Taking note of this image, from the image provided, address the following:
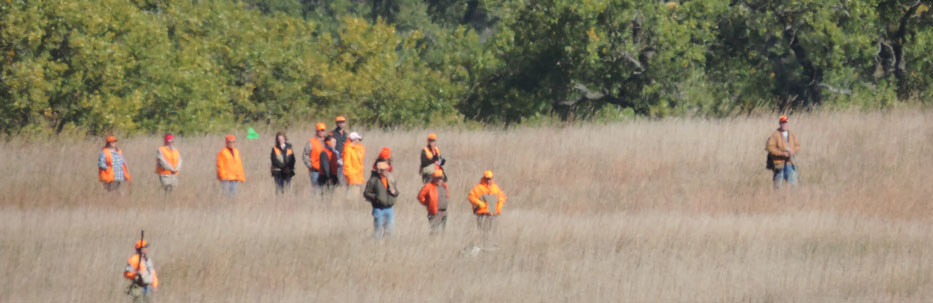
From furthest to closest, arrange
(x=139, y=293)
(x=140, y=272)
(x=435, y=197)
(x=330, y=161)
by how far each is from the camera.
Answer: (x=330, y=161), (x=435, y=197), (x=139, y=293), (x=140, y=272)

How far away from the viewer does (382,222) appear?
15438 millimetres

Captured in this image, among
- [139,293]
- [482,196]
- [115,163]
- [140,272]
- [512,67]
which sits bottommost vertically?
[139,293]

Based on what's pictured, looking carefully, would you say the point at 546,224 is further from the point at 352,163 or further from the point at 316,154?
the point at 316,154

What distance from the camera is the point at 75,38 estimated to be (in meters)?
33.7

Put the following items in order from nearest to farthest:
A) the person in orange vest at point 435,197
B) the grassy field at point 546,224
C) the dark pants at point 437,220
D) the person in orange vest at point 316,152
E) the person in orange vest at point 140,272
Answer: the person in orange vest at point 140,272, the grassy field at point 546,224, the person in orange vest at point 435,197, the dark pants at point 437,220, the person in orange vest at point 316,152

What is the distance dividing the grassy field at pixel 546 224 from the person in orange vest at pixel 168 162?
44 centimetres

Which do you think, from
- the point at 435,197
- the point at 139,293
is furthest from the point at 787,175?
the point at 139,293

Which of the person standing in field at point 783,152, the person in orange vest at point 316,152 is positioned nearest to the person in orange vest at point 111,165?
the person in orange vest at point 316,152

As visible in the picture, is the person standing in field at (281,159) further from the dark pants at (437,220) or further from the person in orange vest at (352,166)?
the dark pants at (437,220)

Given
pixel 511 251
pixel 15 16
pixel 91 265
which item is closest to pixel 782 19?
pixel 15 16

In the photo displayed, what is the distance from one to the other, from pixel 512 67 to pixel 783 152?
2232 centimetres

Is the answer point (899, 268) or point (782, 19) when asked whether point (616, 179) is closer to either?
point (899, 268)

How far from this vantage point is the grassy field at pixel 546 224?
13.5m

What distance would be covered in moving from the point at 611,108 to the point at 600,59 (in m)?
2.47
